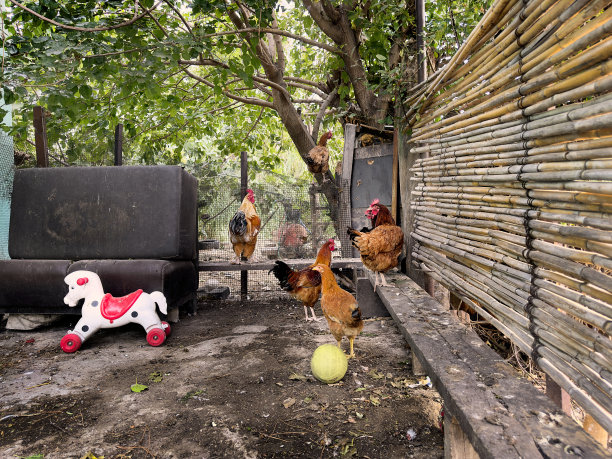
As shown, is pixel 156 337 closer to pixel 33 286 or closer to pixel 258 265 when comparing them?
pixel 33 286

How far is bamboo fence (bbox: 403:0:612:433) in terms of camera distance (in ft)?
4.31

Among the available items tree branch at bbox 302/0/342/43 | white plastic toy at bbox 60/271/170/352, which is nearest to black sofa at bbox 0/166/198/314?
white plastic toy at bbox 60/271/170/352

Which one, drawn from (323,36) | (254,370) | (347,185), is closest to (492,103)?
(254,370)

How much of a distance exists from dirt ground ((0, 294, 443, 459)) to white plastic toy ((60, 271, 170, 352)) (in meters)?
0.21

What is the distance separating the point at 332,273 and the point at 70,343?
2888 mm

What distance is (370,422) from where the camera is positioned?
2.58m

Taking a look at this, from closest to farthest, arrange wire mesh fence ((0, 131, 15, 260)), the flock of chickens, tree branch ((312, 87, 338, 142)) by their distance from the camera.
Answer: the flock of chickens → wire mesh fence ((0, 131, 15, 260)) → tree branch ((312, 87, 338, 142))

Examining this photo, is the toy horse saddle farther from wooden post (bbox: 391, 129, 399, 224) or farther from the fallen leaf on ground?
wooden post (bbox: 391, 129, 399, 224)

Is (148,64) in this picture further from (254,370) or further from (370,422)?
(370,422)

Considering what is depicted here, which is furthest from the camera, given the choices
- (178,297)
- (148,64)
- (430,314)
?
(178,297)

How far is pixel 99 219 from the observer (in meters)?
5.03

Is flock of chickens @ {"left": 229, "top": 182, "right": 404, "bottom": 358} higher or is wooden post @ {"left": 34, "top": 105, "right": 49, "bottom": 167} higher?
wooden post @ {"left": 34, "top": 105, "right": 49, "bottom": 167}

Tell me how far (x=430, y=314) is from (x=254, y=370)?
1.68 metres

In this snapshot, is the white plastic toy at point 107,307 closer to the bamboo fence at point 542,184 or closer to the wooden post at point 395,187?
the wooden post at point 395,187
